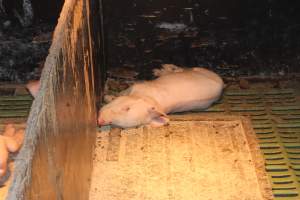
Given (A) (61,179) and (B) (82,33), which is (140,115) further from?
(A) (61,179)

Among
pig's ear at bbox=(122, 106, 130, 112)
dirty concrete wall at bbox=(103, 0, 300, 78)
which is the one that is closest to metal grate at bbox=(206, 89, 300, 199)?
dirty concrete wall at bbox=(103, 0, 300, 78)

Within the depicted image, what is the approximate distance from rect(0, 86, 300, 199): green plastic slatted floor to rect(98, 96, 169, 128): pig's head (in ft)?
2.28

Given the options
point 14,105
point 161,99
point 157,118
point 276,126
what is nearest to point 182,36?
point 161,99

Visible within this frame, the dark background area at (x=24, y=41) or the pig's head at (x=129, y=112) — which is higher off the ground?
the dark background area at (x=24, y=41)

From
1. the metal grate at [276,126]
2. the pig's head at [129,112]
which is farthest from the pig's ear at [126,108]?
the metal grate at [276,126]

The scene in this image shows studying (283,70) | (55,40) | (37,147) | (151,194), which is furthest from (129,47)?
(37,147)

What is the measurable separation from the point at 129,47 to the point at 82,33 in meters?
1.90

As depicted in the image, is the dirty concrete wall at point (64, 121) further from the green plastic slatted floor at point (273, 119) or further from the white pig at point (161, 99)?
the green plastic slatted floor at point (273, 119)

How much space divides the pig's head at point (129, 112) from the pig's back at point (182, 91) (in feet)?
0.45

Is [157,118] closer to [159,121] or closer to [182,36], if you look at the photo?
[159,121]

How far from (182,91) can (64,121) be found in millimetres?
2185

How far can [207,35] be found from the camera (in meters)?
5.39

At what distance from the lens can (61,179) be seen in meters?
2.51

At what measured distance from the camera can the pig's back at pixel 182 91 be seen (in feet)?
15.2
